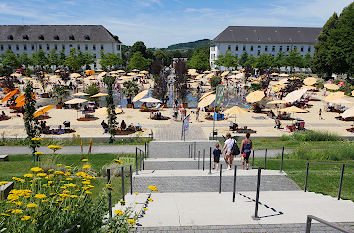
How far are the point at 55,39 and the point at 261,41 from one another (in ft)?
210

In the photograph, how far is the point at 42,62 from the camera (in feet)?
223

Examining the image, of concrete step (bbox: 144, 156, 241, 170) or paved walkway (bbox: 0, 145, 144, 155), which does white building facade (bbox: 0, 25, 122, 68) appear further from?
concrete step (bbox: 144, 156, 241, 170)

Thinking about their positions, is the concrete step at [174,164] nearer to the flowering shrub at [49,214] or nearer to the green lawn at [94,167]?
the green lawn at [94,167]

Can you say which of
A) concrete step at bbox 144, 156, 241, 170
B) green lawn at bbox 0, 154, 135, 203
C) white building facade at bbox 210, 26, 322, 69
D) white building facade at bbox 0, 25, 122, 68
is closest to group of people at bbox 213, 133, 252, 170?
concrete step at bbox 144, 156, 241, 170

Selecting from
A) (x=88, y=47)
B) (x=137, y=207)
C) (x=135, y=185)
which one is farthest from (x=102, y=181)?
(x=88, y=47)

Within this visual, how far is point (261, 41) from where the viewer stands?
289 ft

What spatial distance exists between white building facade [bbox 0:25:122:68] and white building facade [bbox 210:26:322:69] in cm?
3540

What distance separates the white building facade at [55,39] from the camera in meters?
79.1

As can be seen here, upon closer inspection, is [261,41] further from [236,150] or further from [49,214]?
[49,214]

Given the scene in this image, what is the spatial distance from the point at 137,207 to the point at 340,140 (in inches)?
659

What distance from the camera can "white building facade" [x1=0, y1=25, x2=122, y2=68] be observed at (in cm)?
7912

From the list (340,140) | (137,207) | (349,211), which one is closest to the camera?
(349,211)

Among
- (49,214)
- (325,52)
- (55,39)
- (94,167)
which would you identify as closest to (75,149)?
(94,167)

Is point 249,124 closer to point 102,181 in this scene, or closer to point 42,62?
point 102,181
